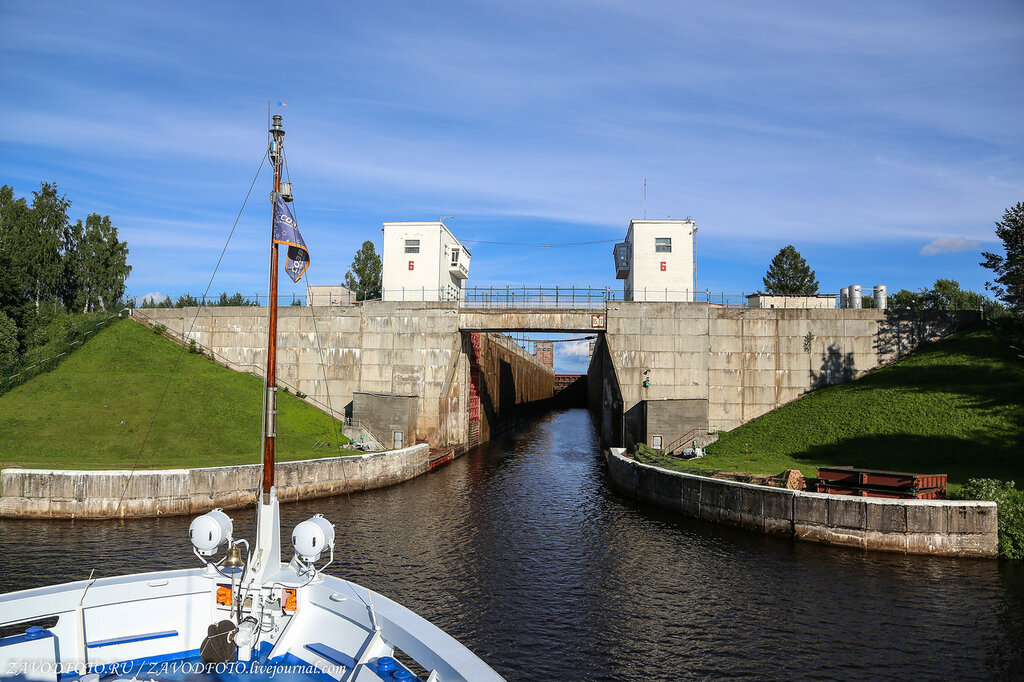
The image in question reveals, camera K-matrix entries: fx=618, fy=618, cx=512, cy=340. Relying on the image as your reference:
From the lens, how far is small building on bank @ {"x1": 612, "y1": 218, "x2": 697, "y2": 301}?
162 ft

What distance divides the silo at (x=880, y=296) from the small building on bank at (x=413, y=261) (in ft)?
110

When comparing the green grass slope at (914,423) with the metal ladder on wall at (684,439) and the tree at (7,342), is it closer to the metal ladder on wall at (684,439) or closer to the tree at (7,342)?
the metal ladder on wall at (684,439)

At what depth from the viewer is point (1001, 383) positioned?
36.7m

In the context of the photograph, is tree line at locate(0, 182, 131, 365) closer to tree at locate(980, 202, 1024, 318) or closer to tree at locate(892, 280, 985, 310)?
tree at locate(980, 202, 1024, 318)

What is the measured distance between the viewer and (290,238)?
13891 mm

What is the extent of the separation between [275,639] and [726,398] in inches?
1582

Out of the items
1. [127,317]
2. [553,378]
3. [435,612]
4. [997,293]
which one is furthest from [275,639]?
[553,378]

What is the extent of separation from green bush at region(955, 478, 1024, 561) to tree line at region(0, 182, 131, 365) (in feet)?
209

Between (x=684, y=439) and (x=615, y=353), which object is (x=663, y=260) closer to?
(x=615, y=353)

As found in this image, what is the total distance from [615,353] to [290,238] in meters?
35.7

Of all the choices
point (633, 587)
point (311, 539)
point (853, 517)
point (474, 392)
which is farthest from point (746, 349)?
point (311, 539)

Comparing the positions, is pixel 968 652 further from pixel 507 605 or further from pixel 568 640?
pixel 507 605

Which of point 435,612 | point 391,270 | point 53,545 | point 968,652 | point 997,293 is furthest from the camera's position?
point 391,270

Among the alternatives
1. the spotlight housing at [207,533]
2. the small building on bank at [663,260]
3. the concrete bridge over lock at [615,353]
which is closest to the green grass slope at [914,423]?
the concrete bridge over lock at [615,353]
